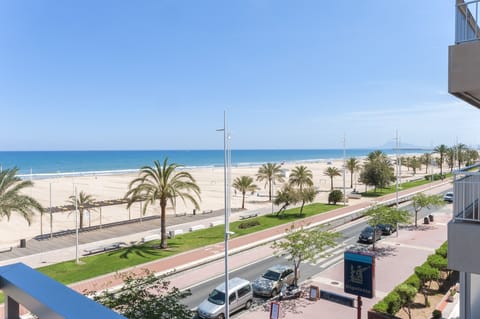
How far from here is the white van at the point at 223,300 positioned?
1522cm

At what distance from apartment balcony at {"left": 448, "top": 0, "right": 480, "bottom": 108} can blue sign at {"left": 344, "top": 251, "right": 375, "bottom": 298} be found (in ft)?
29.8

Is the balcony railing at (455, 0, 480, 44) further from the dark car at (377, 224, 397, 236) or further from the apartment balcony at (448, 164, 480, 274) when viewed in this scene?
the dark car at (377, 224, 397, 236)

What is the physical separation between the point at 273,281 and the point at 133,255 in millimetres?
11098

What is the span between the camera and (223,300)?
15852 millimetres

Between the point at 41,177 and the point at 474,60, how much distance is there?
102740 mm

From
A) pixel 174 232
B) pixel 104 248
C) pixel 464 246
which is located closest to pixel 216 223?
pixel 174 232

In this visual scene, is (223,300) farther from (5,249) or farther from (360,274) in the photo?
(5,249)

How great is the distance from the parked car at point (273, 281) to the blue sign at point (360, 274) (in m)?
4.67

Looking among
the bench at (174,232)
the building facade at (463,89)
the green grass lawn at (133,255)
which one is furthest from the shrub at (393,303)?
the bench at (174,232)

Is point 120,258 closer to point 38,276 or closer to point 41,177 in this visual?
point 38,276

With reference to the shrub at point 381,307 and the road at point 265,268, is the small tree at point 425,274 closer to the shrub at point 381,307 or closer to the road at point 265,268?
the shrub at point 381,307

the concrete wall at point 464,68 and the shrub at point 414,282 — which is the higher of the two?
the concrete wall at point 464,68

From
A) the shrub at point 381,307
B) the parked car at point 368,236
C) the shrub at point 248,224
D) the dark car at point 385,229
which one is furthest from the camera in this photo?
the shrub at point 248,224

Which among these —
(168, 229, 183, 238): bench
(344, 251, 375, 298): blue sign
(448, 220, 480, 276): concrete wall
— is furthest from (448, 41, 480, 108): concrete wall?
(168, 229, 183, 238): bench
